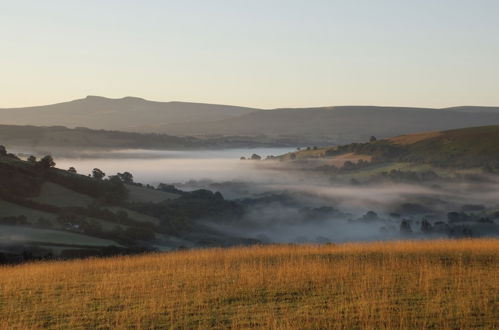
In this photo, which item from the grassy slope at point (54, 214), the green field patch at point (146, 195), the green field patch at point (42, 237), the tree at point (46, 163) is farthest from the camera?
the green field patch at point (146, 195)

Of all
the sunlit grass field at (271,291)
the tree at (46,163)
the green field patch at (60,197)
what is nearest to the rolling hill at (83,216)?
the green field patch at (60,197)

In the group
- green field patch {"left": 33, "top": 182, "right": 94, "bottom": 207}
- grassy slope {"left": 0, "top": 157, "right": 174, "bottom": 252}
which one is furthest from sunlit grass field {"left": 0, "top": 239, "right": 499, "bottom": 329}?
green field patch {"left": 33, "top": 182, "right": 94, "bottom": 207}

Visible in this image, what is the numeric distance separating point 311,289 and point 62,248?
39.4 meters

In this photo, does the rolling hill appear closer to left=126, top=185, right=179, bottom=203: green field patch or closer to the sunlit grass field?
left=126, top=185, right=179, bottom=203: green field patch

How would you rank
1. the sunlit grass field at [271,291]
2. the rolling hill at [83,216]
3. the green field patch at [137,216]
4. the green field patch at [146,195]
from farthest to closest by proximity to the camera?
the green field patch at [146,195] → the green field patch at [137,216] → the rolling hill at [83,216] → the sunlit grass field at [271,291]

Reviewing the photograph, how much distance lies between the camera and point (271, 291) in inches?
1072

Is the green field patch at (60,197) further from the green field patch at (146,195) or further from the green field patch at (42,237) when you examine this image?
the green field patch at (42,237)

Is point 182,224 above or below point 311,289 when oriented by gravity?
below

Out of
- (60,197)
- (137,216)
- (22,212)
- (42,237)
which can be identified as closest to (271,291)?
(42,237)

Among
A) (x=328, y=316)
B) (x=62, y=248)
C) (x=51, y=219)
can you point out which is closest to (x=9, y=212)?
(x=51, y=219)

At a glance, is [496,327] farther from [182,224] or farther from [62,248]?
[182,224]

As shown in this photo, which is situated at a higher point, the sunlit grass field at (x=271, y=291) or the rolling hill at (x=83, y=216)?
the sunlit grass field at (x=271, y=291)

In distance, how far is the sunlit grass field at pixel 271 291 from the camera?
75.5 ft

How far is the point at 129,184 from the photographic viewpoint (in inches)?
5984
